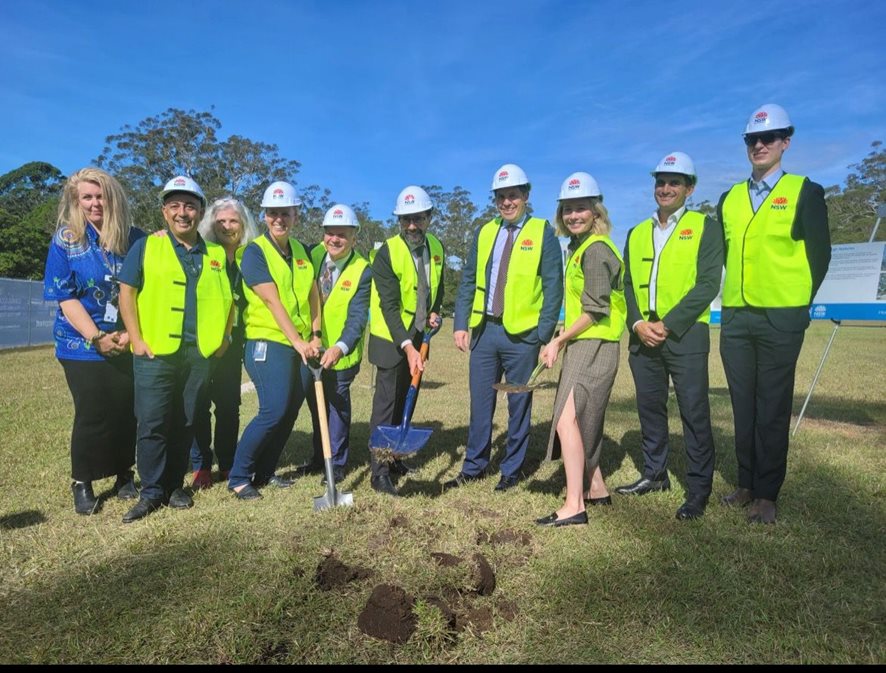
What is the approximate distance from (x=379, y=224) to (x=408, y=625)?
5704 cm

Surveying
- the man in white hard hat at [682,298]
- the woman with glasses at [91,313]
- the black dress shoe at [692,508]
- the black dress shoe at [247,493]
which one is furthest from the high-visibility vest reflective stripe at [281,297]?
the black dress shoe at [692,508]

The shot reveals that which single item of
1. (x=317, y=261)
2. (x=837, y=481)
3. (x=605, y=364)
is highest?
(x=317, y=261)

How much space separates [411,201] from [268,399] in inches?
73.7

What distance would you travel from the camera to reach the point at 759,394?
399cm

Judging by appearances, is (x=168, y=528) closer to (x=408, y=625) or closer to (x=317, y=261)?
(x=408, y=625)

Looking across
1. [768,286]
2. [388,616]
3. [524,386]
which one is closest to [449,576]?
[388,616]

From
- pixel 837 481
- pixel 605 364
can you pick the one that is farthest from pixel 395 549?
pixel 837 481

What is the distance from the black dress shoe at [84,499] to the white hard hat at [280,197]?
2387 mm

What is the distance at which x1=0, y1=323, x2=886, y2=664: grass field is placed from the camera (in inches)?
101

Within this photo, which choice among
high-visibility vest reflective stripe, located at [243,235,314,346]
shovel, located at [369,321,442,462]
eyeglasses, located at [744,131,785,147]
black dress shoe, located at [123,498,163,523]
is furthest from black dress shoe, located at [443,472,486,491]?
eyeglasses, located at [744,131,785,147]

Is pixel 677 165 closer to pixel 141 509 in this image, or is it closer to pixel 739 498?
pixel 739 498

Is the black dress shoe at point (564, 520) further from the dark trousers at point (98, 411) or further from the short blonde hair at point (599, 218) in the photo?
the dark trousers at point (98, 411)

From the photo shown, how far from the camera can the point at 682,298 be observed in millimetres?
4125

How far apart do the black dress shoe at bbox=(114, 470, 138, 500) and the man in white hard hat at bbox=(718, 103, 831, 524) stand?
14.6 feet
